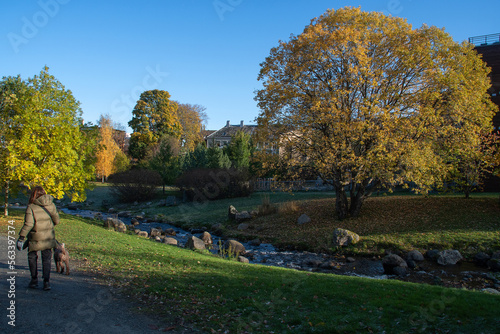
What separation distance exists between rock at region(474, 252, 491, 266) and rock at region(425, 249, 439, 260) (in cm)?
143

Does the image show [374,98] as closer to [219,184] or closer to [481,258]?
[481,258]

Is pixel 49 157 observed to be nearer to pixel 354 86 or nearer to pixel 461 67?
pixel 354 86

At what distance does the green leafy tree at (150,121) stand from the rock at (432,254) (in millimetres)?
44375

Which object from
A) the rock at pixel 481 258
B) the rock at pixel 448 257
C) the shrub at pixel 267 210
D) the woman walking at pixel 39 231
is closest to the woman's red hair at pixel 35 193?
the woman walking at pixel 39 231

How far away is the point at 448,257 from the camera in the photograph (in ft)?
45.6

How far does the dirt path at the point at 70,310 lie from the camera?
5.50 meters

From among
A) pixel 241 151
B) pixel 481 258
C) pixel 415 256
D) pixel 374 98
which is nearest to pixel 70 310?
pixel 415 256

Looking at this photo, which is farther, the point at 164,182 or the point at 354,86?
the point at 164,182

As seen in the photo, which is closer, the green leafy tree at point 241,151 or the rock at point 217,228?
the rock at point 217,228

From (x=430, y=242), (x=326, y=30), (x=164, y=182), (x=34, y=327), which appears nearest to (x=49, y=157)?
(x=34, y=327)

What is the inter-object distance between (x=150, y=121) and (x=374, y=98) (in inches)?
1745

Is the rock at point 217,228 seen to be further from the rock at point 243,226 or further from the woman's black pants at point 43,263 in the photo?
the woman's black pants at point 43,263

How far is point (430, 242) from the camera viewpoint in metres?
→ 15.4

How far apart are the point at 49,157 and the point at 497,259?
19.3m
